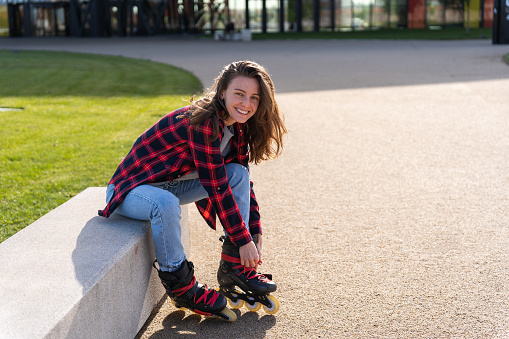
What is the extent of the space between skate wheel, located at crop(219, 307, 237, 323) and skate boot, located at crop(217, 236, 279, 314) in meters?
0.16

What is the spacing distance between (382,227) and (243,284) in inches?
66.9

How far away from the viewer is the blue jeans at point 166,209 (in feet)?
10.1

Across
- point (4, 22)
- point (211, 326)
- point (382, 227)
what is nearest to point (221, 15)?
point (4, 22)

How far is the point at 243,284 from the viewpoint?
3391 millimetres

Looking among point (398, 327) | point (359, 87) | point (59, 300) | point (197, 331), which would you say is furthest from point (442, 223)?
point (359, 87)

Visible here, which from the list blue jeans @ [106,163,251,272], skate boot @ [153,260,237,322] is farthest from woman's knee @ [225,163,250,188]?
skate boot @ [153,260,237,322]

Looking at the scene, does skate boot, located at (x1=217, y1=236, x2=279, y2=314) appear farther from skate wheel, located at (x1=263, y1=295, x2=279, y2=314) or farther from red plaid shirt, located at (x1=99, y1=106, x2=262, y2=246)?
red plaid shirt, located at (x1=99, y1=106, x2=262, y2=246)

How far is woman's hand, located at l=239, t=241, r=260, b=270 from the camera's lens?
3.25 metres

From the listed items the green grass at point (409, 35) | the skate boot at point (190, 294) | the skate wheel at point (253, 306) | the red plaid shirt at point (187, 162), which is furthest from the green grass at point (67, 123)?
the green grass at point (409, 35)

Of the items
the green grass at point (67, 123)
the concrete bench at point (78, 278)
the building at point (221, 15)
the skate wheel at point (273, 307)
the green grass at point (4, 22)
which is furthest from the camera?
the green grass at point (4, 22)

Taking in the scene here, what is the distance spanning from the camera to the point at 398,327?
10.4 feet

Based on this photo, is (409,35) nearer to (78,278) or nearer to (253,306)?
(253,306)

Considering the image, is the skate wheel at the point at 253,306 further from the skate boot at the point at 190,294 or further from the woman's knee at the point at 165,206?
the woman's knee at the point at 165,206

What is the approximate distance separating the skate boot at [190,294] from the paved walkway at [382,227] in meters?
0.12
